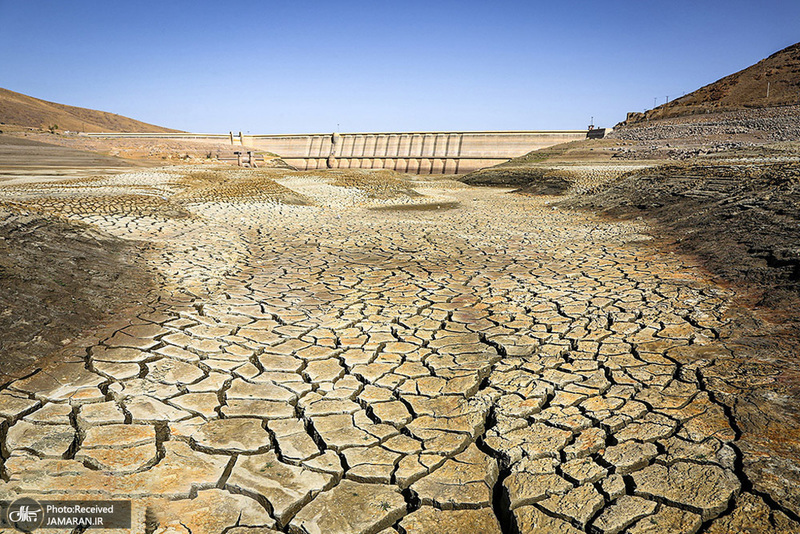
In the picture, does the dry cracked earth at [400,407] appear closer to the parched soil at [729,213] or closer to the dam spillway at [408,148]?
the parched soil at [729,213]

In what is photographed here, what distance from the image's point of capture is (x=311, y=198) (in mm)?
12320

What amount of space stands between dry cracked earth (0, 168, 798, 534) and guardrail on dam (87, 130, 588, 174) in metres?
41.3

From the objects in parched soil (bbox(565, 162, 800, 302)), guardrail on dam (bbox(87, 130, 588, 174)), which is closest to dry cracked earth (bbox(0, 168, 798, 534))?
parched soil (bbox(565, 162, 800, 302))

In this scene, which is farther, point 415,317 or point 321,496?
point 415,317

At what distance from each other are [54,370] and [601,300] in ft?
13.4

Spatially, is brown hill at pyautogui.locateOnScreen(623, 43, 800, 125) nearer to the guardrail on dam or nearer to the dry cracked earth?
the guardrail on dam

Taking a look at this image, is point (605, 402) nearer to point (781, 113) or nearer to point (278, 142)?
point (781, 113)

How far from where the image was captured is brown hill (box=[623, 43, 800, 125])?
1211 inches

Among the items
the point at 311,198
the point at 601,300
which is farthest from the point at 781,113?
the point at 601,300

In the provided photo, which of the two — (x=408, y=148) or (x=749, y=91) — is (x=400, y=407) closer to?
(x=749, y=91)

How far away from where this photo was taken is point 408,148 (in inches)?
1946

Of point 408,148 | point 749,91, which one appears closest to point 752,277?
point 749,91

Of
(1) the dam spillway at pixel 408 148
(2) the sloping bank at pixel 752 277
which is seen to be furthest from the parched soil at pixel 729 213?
(1) the dam spillway at pixel 408 148

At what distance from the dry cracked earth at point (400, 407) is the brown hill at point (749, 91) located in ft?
109
